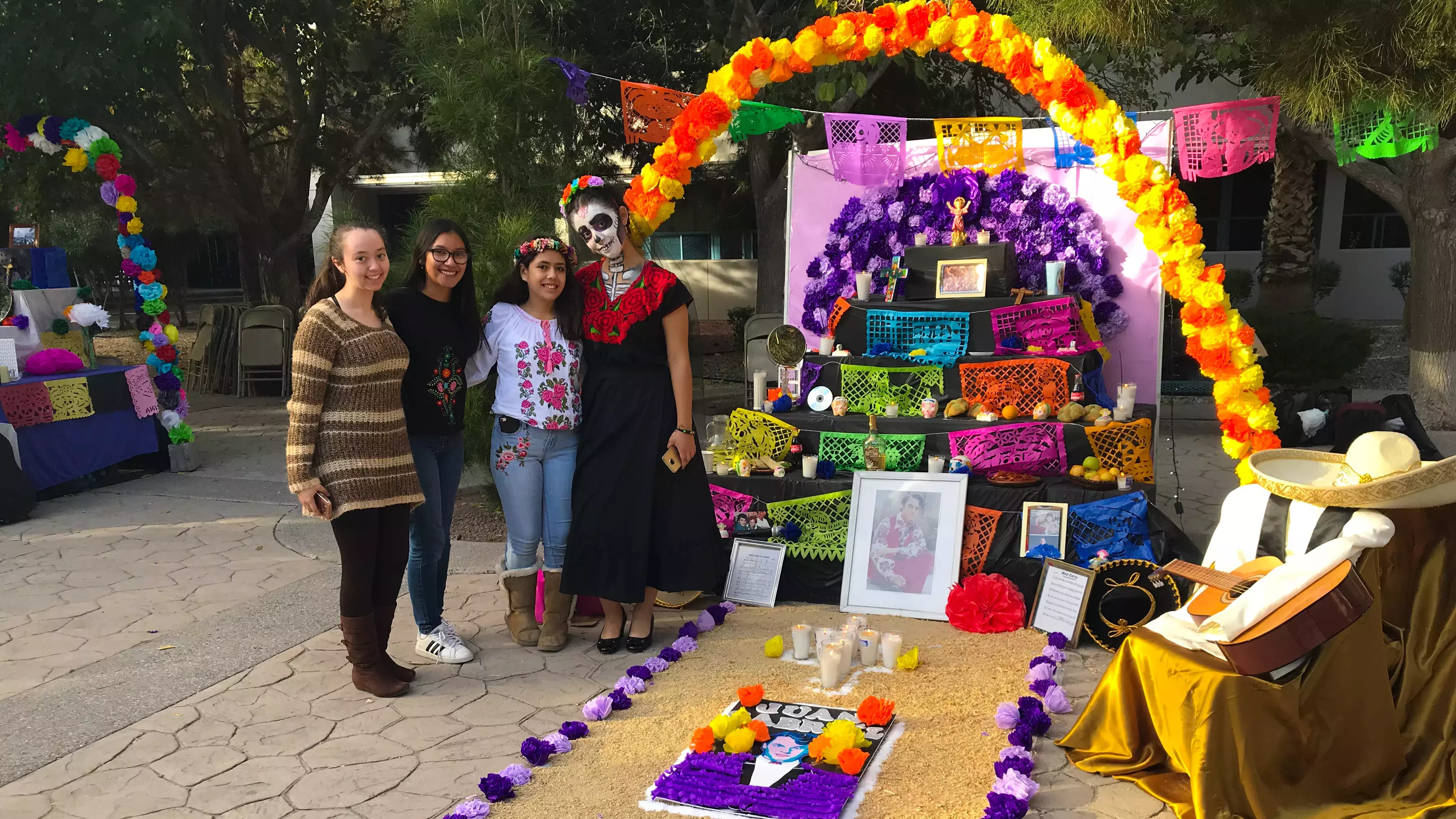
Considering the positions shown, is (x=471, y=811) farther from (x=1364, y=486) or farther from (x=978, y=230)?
(x=978, y=230)

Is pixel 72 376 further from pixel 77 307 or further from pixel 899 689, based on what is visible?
pixel 899 689

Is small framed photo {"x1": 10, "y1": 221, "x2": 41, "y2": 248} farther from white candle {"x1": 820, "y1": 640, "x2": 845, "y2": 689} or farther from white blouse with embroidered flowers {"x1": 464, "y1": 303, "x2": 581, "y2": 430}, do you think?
white candle {"x1": 820, "y1": 640, "x2": 845, "y2": 689}

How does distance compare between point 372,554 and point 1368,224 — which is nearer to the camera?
point 372,554

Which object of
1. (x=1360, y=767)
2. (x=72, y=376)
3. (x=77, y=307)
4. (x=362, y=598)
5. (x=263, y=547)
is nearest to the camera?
(x=1360, y=767)

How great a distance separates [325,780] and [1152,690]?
2.77 metres

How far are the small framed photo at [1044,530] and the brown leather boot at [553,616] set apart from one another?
87.6 inches

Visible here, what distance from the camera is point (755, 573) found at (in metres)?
5.26

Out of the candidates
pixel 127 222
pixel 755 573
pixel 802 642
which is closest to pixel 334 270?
pixel 802 642

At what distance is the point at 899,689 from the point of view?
4102mm

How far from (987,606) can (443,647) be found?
2.49m

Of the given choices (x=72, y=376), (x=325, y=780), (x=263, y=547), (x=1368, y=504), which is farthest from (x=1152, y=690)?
(x=72, y=376)

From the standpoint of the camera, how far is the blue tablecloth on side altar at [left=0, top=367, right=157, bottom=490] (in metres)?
7.48

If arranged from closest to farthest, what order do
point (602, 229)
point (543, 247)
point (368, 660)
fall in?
1. point (368, 660)
2. point (543, 247)
3. point (602, 229)

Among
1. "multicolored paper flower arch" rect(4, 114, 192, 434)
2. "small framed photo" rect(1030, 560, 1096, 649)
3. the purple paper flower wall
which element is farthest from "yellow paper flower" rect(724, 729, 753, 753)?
"multicolored paper flower arch" rect(4, 114, 192, 434)
